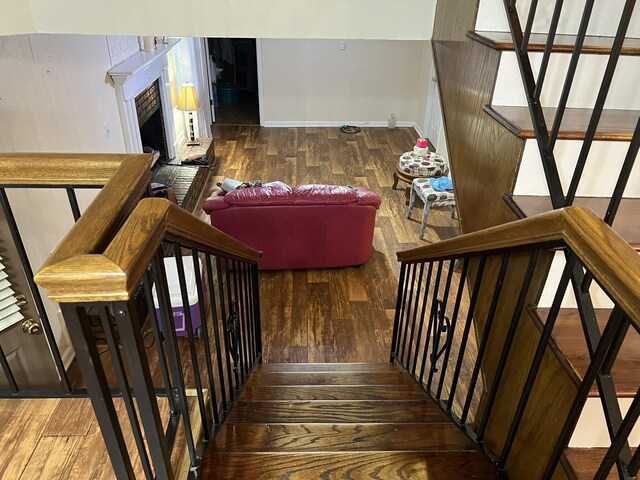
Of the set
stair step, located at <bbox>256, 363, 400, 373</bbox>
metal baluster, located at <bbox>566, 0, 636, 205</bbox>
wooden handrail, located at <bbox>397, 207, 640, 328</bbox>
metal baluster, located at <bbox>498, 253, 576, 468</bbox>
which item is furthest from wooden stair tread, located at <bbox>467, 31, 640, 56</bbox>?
stair step, located at <bbox>256, 363, 400, 373</bbox>

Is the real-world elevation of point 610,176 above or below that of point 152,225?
below

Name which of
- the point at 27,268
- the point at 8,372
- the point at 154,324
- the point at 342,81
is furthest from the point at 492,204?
the point at 342,81

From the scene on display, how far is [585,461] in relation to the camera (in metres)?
1.21

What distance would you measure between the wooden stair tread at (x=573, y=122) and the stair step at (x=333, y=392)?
1.33 metres

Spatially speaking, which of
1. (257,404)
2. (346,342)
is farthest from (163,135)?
(257,404)

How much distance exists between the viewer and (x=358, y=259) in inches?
187

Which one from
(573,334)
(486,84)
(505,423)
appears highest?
(486,84)

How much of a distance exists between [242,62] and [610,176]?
10.2m

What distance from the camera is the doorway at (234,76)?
32.7 feet

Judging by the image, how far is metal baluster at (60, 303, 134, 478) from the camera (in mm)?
661

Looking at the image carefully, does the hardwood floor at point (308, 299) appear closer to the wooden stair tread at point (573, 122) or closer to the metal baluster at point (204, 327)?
the metal baluster at point (204, 327)

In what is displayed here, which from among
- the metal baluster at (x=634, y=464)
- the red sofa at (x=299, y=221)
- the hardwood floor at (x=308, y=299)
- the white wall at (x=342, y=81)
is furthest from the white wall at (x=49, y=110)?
the white wall at (x=342, y=81)

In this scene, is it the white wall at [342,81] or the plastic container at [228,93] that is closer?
the white wall at [342,81]

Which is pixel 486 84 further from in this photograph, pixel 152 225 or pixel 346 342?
pixel 346 342
